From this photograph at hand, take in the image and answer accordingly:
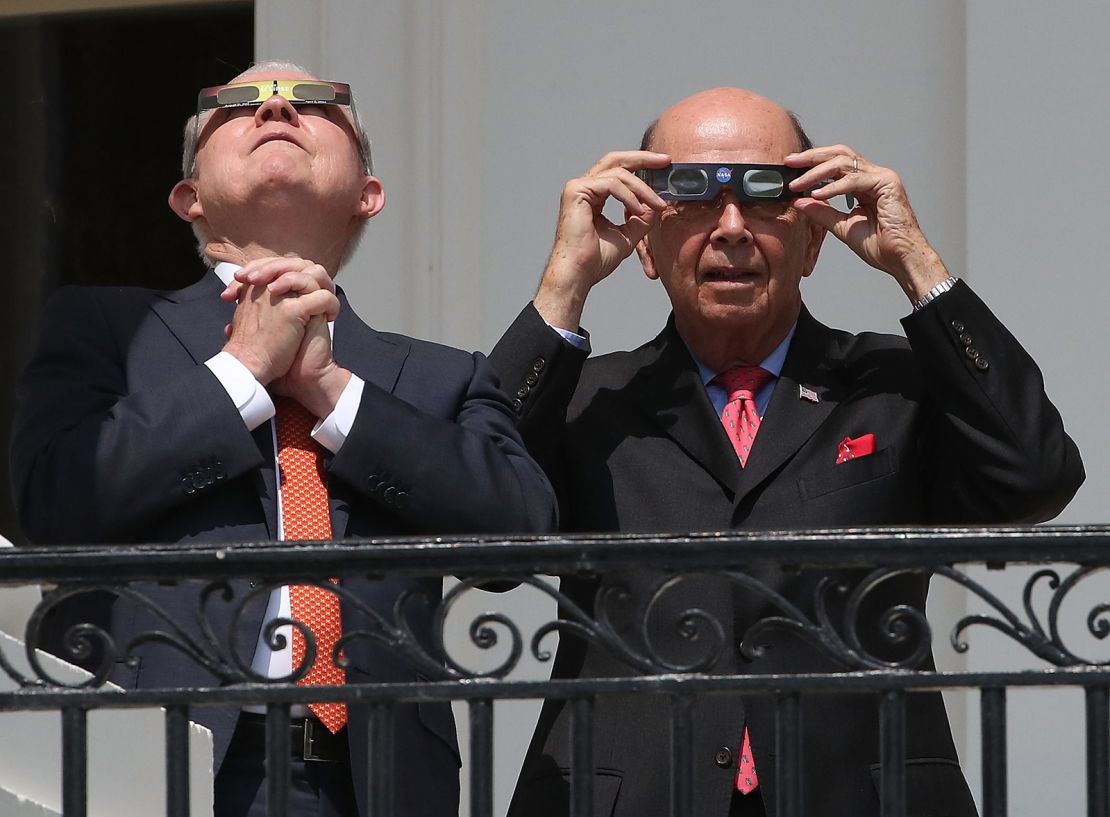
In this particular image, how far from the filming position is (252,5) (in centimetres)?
567

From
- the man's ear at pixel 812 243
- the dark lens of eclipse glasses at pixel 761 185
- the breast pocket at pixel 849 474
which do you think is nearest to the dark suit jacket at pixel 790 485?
the breast pocket at pixel 849 474

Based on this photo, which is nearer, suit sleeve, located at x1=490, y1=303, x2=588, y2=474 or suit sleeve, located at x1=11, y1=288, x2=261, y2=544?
suit sleeve, located at x1=11, y1=288, x2=261, y2=544

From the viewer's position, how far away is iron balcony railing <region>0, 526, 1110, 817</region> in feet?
8.69

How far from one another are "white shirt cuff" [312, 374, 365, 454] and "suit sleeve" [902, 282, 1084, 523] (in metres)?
0.97

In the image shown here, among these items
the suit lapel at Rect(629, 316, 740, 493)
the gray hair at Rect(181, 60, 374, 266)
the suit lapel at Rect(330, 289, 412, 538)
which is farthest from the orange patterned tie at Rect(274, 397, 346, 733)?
the suit lapel at Rect(629, 316, 740, 493)

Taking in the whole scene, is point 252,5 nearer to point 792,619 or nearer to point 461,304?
point 461,304

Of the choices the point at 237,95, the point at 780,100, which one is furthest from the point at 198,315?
the point at 780,100

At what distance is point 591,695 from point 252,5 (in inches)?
135

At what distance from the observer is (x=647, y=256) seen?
12.6ft

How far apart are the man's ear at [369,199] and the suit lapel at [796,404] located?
0.74 metres

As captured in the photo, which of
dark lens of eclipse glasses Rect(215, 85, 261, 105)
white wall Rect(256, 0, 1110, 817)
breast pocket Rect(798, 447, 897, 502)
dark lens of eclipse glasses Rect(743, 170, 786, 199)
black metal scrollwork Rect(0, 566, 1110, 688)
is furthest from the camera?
→ white wall Rect(256, 0, 1110, 817)

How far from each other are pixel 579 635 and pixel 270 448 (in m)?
0.71

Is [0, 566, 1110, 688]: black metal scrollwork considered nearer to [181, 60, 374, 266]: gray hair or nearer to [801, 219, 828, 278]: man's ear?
[181, 60, 374, 266]: gray hair

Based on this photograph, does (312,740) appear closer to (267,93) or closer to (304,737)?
(304,737)
